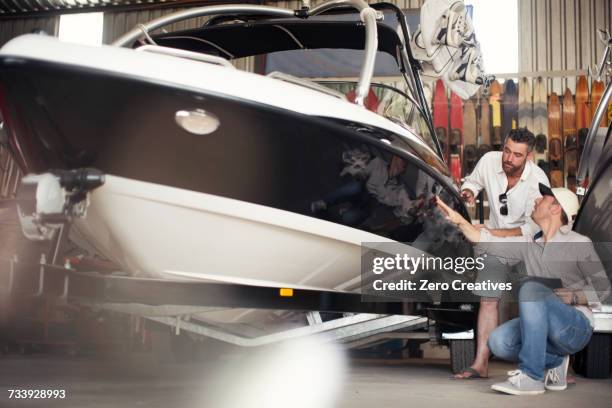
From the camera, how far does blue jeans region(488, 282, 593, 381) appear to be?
1923 millimetres

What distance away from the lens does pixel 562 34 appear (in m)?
4.63

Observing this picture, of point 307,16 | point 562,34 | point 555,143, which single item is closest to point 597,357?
point 555,143

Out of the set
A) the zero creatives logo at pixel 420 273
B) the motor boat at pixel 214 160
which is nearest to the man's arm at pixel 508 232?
the zero creatives logo at pixel 420 273

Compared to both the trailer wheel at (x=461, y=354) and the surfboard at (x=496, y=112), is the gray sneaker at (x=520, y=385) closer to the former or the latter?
the trailer wheel at (x=461, y=354)

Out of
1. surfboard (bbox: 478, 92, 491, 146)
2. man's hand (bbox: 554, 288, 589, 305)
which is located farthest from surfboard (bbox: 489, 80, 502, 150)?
man's hand (bbox: 554, 288, 589, 305)

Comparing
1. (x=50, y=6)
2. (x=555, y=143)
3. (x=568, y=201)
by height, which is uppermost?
(x=50, y=6)

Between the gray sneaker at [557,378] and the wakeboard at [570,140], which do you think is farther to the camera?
the wakeboard at [570,140]

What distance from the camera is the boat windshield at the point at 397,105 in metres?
2.07

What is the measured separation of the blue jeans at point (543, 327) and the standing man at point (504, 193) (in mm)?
143

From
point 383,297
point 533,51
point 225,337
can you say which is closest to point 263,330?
point 225,337

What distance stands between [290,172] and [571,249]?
97cm

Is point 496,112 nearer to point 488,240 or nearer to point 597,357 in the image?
point 597,357

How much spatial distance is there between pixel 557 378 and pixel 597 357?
21.4 inches

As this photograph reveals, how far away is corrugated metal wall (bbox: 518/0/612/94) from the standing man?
104 inches
